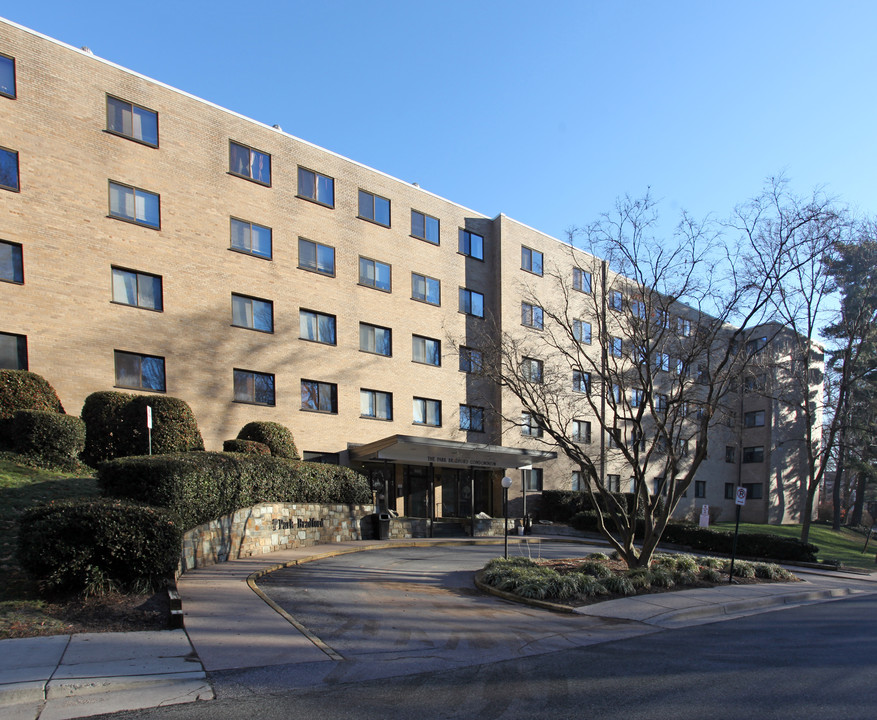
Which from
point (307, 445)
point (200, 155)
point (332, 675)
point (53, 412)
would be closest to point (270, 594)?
point (332, 675)

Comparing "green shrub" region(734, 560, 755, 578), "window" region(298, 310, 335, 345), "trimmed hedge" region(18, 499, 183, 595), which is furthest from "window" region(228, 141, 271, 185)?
"green shrub" region(734, 560, 755, 578)

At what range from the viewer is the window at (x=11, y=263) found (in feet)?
61.9

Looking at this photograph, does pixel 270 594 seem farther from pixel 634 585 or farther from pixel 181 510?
pixel 634 585

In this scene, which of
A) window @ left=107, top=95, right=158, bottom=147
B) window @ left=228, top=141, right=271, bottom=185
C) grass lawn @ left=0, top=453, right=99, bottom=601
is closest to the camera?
grass lawn @ left=0, top=453, right=99, bottom=601

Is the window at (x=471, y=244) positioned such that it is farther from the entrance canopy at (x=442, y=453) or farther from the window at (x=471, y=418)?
the entrance canopy at (x=442, y=453)

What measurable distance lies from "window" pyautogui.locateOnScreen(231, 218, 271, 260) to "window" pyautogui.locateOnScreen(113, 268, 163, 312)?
3.30m

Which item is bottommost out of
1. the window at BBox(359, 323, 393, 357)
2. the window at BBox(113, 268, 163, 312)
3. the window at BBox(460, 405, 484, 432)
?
the window at BBox(460, 405, 484, 432)

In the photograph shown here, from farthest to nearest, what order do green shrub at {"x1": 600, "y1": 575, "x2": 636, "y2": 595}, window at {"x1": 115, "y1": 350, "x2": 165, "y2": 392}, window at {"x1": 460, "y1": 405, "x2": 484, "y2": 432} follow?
window at {"x1": 460, "y1": 405, "x2": 484, "y2": 432}, window at {"x1": 115, "y1": 350, "x2": 165, "y2": 392}, green shrub at {"x1": 600, "y1": 575, "x2": 636, "y2": 595}

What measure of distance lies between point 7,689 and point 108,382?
16.1 m

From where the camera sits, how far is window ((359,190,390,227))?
93.7ft

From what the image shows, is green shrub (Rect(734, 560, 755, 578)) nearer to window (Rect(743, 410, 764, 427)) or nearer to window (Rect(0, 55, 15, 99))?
window (Rect(0, 55, 15, 99))

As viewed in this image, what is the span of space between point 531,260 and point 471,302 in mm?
5298

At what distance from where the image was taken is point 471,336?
106 feet

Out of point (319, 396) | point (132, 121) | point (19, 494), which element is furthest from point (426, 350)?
point (19, 494)
